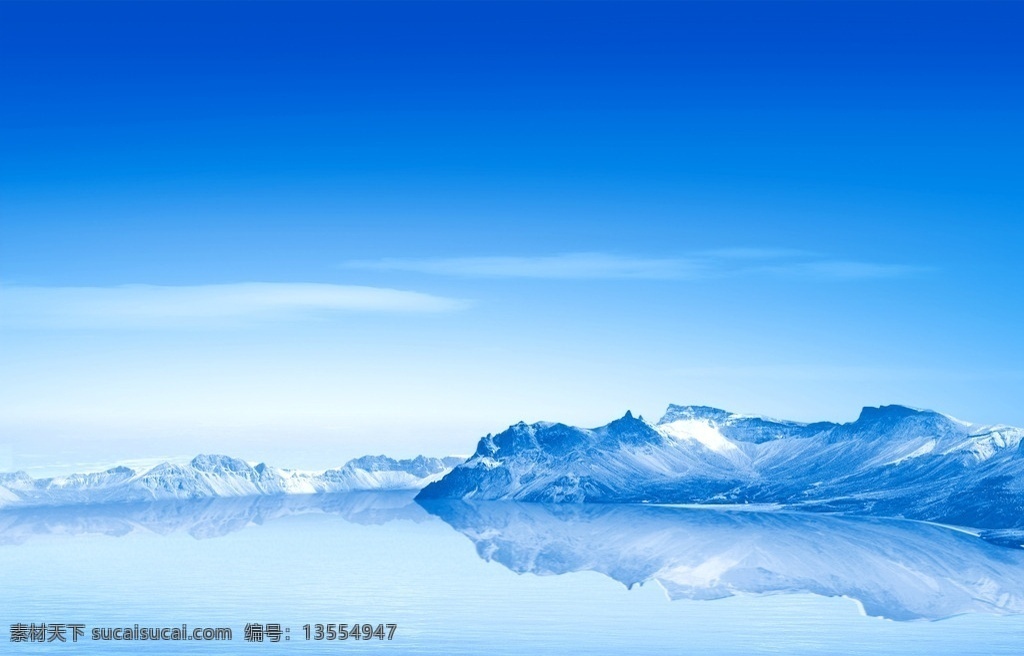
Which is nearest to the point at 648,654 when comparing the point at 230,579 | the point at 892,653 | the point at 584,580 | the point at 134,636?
the point at 892,653

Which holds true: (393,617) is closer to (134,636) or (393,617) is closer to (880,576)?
(134,636)

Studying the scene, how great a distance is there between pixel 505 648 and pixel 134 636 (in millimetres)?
25422

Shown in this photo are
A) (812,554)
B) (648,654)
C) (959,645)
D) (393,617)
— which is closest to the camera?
(648,654)

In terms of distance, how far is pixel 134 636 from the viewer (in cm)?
8588

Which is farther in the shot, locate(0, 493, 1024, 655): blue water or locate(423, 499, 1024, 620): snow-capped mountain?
locate(423, 499, 1024, 620): snow-capped mountain

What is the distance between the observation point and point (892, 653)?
85688 millimetres

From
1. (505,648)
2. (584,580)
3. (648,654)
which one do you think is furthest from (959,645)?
(584,580)

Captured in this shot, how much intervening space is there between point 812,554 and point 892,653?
90555 mm

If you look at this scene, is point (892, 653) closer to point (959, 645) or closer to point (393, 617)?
point (959, 645)

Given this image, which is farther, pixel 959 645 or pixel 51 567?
pixel 51 567

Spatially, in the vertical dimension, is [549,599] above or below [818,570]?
above

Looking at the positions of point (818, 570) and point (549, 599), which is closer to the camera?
point (549, 599)

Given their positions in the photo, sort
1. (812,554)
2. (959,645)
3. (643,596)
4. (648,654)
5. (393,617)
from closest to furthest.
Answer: (648,654), (959,645), (393,617), (643,596), (812,554)

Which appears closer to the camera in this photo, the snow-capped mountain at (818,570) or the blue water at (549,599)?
the blue water at (549,599)
